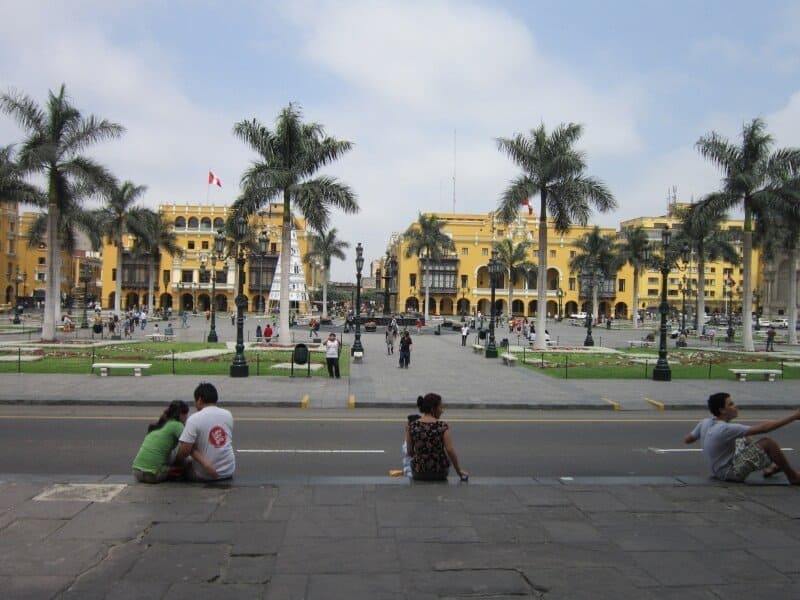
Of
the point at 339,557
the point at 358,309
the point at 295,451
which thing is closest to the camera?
the point at 339,557

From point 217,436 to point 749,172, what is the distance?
3310 centimetres

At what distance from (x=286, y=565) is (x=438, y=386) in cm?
1416

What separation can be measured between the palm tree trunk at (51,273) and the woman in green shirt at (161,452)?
28806mm

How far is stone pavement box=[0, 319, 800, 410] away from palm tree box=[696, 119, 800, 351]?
48.0 ft

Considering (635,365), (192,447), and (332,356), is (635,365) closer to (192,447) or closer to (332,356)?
(332,356)

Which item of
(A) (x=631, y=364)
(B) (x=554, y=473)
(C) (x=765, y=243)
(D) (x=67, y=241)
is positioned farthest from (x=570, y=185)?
(D) (x=67, y=241)

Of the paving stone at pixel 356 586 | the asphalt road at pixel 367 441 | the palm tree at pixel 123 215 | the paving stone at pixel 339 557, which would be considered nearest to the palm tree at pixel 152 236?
the palm tree at pixel 123 215

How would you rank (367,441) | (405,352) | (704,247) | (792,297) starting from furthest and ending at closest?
(704,247) < (792,297) < (405,352) < (367,441)

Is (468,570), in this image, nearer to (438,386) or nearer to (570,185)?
(438,386)

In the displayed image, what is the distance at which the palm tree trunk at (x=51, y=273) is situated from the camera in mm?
32031

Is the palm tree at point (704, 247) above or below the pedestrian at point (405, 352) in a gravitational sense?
above

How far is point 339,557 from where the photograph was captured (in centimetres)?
522

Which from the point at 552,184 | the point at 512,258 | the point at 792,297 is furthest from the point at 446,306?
the point at 552,184

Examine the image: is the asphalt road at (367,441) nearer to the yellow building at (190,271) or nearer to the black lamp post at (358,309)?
the black lamp post at (358,309)
